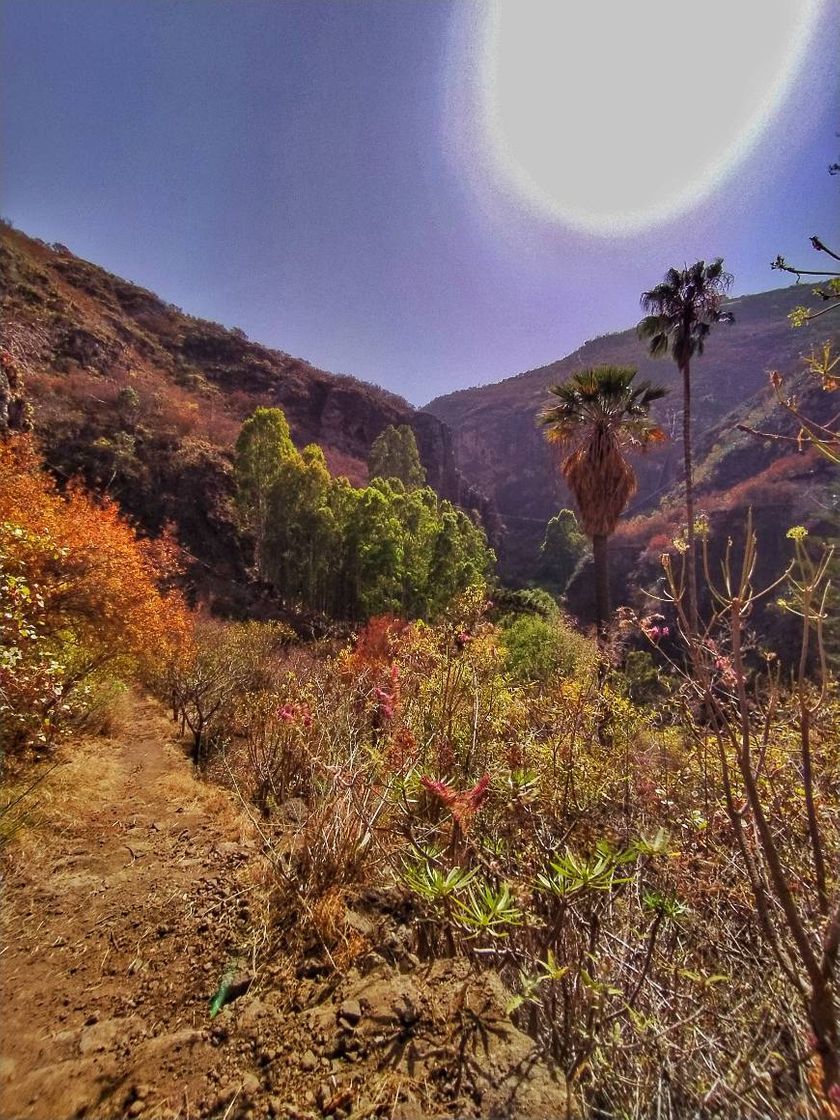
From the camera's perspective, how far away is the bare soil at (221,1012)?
1.68 m

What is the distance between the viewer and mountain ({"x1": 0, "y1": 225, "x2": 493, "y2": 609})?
21.9m

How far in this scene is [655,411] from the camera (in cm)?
6556

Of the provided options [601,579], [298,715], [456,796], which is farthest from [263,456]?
[456,796]

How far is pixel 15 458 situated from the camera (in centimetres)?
1084

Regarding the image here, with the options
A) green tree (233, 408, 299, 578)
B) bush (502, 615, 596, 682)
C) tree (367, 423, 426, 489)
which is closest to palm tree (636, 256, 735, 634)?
bush (502, 615, 596, 682)

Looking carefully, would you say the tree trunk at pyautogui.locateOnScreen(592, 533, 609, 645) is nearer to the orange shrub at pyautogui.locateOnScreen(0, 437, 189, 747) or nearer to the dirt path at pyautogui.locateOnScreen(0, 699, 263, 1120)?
the dirt path at pyautogui.locateOnScreen(0, 699, 263, 1120)

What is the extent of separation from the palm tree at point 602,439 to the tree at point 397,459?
2174 centimetres

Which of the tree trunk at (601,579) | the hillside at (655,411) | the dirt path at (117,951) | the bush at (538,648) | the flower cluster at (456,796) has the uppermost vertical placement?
the hillside at (655,411)

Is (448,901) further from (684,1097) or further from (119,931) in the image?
(119,931)

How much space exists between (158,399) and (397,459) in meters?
15.8

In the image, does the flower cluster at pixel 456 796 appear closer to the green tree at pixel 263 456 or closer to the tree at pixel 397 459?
the green tree at pixel 263 456

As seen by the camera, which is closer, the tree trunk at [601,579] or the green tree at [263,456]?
the tree trunk at [601,579]

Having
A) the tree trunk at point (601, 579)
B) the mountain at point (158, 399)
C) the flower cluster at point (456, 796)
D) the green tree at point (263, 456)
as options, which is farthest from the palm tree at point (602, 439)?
the mountain at point (158, 399)

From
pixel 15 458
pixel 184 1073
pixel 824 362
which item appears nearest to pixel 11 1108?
pixel 184 1073
